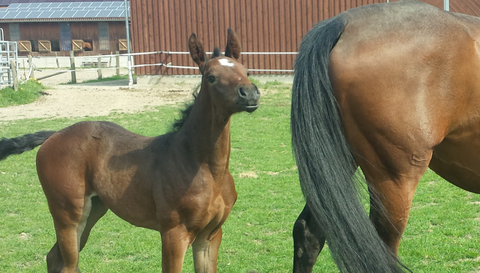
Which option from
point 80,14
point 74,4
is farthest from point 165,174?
point 74,4

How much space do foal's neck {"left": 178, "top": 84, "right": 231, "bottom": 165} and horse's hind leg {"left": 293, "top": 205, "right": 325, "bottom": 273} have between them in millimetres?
606

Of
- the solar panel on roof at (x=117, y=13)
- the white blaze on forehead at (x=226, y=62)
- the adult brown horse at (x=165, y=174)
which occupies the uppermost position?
the solar panel on roof at (x=117, y=13)

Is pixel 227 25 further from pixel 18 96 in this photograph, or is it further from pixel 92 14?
pixel 92 14

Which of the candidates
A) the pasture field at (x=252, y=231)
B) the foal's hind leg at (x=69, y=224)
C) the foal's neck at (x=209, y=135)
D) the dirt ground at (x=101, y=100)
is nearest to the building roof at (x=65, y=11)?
the dirt ground at (x=101, y=100)

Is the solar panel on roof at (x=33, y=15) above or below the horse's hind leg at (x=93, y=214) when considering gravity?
above

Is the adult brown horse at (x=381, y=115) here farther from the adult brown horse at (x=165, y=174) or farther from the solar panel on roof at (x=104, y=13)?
the solar panel on roof at (x=104, y=13)

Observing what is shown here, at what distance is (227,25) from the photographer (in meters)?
18.1

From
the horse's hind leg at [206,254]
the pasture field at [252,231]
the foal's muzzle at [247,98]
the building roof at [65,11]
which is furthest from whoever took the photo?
the building roof at [65,11]

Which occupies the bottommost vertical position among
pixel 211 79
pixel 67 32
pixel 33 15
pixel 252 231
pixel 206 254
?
pixel 252 231

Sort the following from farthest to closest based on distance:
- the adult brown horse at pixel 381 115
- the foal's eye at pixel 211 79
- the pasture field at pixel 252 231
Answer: the pasture field at pixel 252 231
the foal's eye at pixel 211 79
the adult brown horse at pixel 381 115

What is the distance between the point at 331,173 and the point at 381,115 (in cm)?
40

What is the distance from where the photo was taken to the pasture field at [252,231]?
429 centimetres

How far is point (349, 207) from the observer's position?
264cm

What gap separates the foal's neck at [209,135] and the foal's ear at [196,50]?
0.67 ft
